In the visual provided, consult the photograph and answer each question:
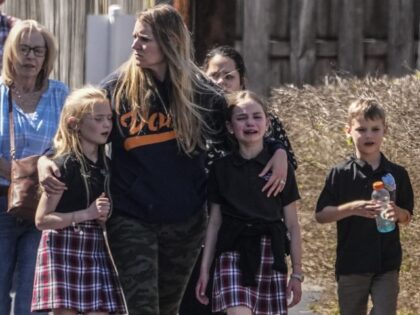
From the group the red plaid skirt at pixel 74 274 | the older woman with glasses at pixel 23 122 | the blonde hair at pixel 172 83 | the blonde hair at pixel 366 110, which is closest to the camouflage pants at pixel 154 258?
the red plaid skirt at pixel 74 274

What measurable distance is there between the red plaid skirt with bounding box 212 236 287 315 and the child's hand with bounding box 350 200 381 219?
56 cm

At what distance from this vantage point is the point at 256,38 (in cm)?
1243

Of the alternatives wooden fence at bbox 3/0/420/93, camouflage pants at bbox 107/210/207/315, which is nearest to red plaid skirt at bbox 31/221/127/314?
camouflage pants at bbox 107/210/207/315

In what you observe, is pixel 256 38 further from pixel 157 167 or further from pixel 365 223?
pixel 157 167

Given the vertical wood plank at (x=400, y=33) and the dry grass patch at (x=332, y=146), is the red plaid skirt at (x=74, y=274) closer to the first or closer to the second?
the dry grass patch at (x=332, y=146)

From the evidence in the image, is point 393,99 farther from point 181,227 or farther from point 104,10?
point 104,10

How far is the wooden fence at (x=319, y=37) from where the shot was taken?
12.4 metres

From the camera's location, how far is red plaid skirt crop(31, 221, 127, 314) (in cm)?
670

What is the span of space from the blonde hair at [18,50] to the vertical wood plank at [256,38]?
5.07 meters

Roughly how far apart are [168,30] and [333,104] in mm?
3164

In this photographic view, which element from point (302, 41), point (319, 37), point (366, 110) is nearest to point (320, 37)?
point (319, 37)

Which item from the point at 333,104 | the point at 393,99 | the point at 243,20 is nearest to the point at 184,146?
the point at 393,99

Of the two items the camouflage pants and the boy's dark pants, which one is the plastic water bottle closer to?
the boy's dark pants

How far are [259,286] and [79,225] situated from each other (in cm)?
91
